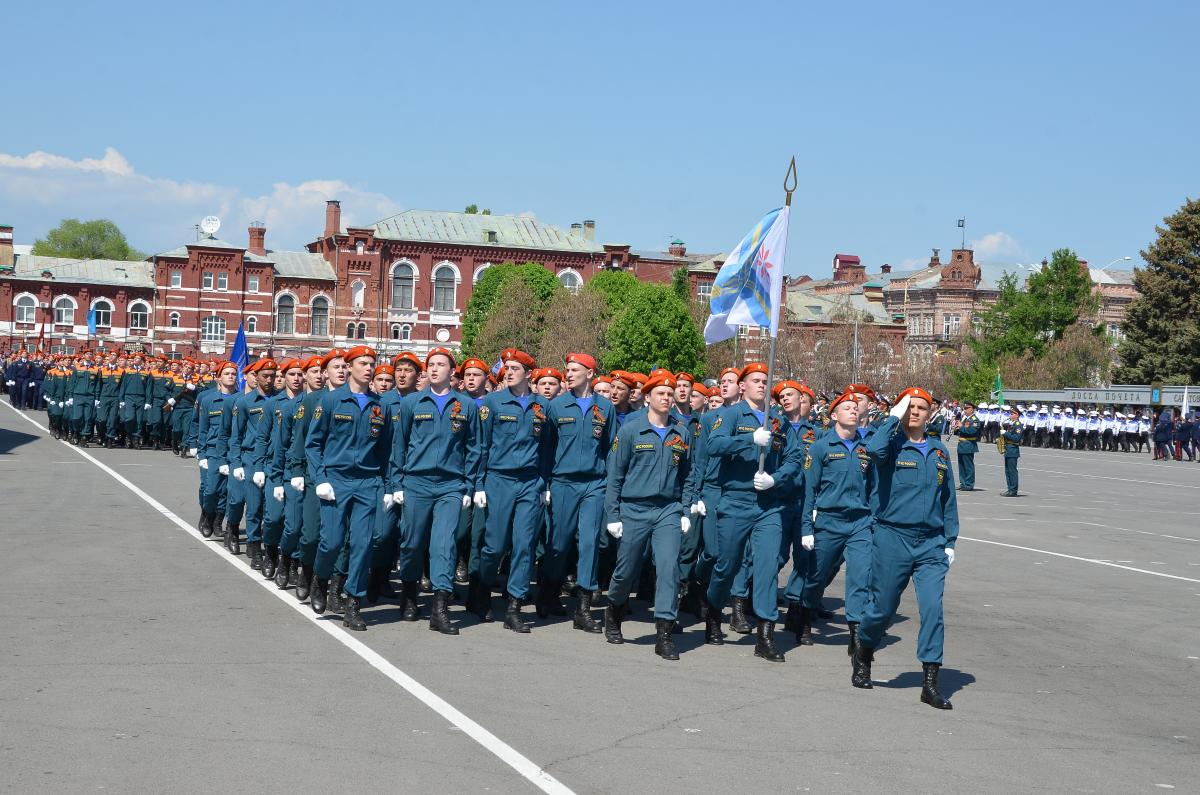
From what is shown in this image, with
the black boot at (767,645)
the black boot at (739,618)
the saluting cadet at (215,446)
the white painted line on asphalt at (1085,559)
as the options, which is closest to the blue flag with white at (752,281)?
the black boot at (739,618)

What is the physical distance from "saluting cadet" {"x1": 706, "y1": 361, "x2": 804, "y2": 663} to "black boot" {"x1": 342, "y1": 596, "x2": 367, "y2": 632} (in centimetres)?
258

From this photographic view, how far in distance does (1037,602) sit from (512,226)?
94568 millimetres

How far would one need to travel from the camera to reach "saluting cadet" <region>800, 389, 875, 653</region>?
1020 centimetres

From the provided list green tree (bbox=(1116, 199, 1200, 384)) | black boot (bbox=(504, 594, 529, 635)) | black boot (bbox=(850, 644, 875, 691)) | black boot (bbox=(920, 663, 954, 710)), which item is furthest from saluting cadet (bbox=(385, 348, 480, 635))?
green tree (bbox=(1116, 199, 1200, 384))

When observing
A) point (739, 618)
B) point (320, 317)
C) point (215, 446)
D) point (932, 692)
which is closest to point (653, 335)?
point (320, 317)

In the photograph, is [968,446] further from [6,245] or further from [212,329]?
[6,245]

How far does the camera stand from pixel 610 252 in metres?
105

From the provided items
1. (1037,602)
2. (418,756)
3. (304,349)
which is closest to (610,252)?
(304,349)

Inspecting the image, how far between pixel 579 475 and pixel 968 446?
770 inches

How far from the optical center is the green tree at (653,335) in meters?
74.9

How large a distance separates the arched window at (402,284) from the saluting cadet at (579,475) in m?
91.5

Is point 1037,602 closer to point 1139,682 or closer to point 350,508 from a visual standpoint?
point 1139,682

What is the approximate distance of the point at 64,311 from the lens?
96.9 meters

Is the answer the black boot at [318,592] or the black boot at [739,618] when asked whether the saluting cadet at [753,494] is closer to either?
the black boot at [739,618]
